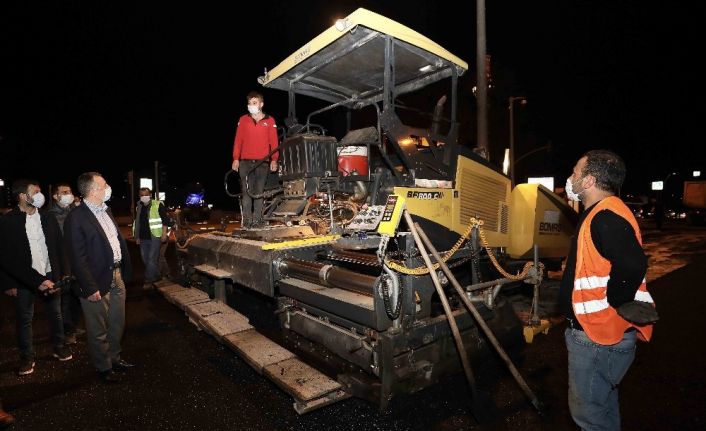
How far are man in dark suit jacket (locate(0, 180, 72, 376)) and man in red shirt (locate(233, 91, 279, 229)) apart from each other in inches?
91.3

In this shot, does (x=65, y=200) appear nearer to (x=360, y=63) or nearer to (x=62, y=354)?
(x=62, y=354)

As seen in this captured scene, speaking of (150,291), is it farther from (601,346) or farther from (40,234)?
(601,346)

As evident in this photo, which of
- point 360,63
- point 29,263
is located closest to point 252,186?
point 360,63

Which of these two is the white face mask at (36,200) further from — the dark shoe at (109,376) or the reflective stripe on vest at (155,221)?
the reflective stripe on vest at (155,221)

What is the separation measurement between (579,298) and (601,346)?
0.29m

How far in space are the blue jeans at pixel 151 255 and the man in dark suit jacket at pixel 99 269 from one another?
3.92m

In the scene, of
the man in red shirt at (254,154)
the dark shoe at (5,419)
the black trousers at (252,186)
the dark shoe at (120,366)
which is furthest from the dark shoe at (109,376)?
the black trousers at (252,186)

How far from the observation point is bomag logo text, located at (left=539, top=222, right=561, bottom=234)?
19.9 feet

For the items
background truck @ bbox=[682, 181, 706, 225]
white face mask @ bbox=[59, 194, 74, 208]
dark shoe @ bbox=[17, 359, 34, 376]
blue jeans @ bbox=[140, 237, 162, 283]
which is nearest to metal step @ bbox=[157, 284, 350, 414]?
dark shoe @ bbox=[17, 359, 34, 376]

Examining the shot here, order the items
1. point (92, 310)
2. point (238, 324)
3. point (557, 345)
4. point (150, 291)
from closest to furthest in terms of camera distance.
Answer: point (92, 310) → point (238, 324) → point (557, 345) → point (150, 291)

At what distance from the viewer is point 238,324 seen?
14.5ft

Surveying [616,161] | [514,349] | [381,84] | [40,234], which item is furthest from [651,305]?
[40,234]

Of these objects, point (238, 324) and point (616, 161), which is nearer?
point (616, 161)

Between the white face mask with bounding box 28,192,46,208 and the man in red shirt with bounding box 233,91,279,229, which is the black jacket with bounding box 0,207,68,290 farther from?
the man in red shirt with bounding box 233,91,279,229
